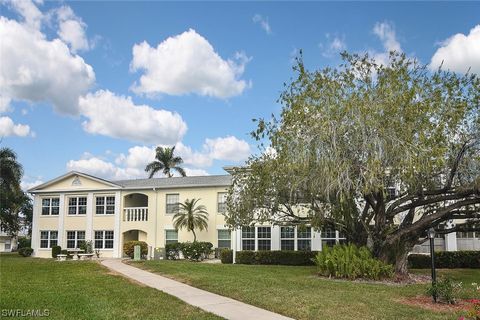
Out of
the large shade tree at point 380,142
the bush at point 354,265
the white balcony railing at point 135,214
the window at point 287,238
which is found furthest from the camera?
the white balcony railing at point 135,214

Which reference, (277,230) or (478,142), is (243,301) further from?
(277,230)

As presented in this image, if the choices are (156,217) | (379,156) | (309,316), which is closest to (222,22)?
(379,156)

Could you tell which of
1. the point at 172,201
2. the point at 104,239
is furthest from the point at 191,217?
the point at 104,239

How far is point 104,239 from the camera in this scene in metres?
33.7

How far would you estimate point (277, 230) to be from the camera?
28.6 metres

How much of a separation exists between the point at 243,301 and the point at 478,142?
9.47 metres

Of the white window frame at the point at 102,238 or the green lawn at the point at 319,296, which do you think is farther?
the white window frame at the point at 102,238

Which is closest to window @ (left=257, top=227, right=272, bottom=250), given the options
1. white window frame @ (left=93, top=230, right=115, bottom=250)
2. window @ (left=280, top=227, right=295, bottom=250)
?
window @ (left=280, top=227, right=295, bottom=250)

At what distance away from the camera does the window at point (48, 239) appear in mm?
34938

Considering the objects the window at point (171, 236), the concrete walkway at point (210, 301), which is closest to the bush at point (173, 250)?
the window at point (171, 236)

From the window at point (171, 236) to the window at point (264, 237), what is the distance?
637cm

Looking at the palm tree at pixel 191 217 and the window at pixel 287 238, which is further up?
the palm tree at pixel 191 217

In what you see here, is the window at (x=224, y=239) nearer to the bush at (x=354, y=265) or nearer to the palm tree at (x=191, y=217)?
the palm tree at (x=191, y=217)

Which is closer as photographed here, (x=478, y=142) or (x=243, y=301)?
(x=243, y=301)
